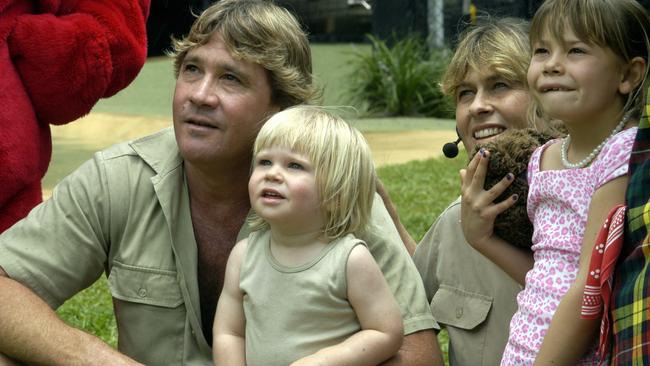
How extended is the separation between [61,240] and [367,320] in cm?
→ 96

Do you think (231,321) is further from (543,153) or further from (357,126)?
(357,126)

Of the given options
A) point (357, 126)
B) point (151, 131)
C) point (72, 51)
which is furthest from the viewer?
point (151, 131)

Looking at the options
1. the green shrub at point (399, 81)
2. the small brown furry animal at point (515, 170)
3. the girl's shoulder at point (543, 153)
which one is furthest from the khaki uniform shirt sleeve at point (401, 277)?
the green shrub at point (399, 81)

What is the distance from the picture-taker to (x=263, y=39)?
3.32 m

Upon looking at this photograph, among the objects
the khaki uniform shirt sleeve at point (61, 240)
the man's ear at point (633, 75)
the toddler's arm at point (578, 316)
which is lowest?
the khaki uniform shirt sleeve at point (61, 240)

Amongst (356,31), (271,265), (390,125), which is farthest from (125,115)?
(271,265)

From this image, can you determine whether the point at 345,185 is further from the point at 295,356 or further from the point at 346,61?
the point at 346,61

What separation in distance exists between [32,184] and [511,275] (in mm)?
1531

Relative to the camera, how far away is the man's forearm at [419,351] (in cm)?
296

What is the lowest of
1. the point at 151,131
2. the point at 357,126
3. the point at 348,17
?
the point at 151,131

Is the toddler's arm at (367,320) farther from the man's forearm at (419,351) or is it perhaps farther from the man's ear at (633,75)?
the man's ear at (633,75)

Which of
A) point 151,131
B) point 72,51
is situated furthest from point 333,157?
point 151,131

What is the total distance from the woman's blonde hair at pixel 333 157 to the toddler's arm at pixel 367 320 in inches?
4.5

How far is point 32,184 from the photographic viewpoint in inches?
140
